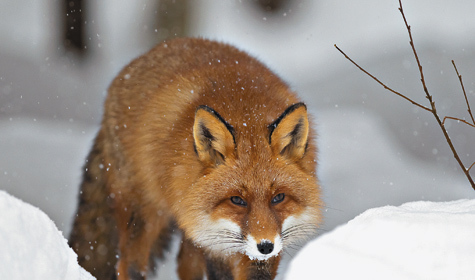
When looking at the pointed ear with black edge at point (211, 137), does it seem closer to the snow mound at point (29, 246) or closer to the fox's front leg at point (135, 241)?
the fox's front leg at point (135, 241)

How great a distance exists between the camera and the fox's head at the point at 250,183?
3.34 meters

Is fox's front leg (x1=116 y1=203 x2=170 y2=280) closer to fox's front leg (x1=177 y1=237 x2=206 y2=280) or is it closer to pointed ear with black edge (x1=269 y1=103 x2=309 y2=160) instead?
Result: fox's front leg (x1=177 y1=237 x2=206 y2=280)

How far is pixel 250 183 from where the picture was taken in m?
3.37

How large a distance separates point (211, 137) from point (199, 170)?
249mm

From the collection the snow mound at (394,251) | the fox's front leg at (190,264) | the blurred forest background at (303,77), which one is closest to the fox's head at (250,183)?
the fox's front leg at (190,264)

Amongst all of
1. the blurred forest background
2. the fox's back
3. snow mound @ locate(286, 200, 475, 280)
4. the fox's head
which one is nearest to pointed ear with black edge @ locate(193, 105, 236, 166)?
the fox's head

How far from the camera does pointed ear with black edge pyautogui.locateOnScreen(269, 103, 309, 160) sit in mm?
3388

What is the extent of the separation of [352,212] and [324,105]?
3.98 meters

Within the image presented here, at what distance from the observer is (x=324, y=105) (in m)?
10.1

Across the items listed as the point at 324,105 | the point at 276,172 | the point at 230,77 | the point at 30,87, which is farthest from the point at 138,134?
the point at 30,87

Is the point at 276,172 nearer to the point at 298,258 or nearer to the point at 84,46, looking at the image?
the point at 298,258

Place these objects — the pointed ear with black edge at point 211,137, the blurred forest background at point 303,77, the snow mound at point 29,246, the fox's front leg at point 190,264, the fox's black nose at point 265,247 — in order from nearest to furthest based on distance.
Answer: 1. the snow mound at point 29,246
2. the fox's black nose at point 265,247
3. the pointed ear with black edge at point 211,137
4. the fox's front leg at point 190,264
5. the blurred forest background at point 303,77

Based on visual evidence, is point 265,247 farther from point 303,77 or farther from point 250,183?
point 303,77

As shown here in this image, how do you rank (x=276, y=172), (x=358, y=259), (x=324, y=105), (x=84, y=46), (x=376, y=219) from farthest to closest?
(x=84, y=46)
(x=324, y=105)
(x=276, y=172)
(x=376, y=219)
(x=358, y=259)
